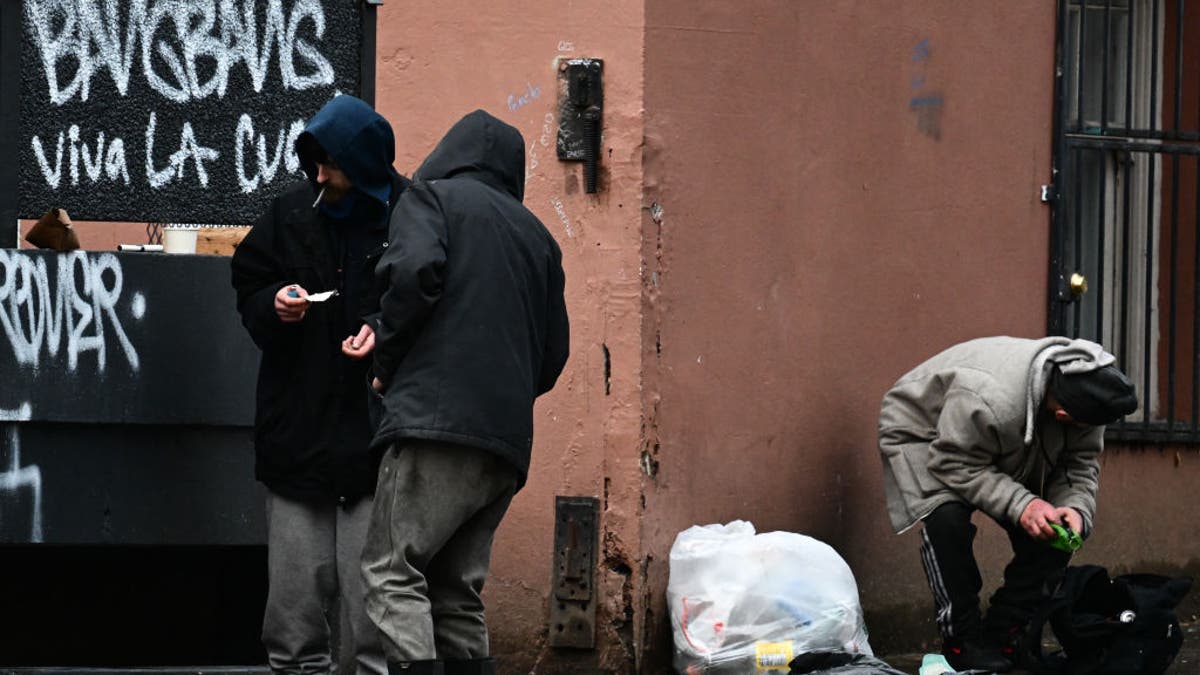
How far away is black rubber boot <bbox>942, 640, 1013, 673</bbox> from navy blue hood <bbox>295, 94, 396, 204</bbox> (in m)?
2.50

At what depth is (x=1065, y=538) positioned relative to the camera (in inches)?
222

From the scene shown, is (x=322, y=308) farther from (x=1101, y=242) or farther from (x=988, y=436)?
(x=1101, y=242)

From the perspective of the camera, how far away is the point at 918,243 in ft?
21.3

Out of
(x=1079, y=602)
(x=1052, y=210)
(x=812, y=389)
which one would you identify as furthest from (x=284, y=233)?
(x=1052, y=210)

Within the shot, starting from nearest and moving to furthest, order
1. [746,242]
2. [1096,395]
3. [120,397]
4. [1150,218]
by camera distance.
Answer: [120,397] < [1096,395] < [746,242] < [1150,218]

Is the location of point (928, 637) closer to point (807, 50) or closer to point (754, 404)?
point (754, 404)

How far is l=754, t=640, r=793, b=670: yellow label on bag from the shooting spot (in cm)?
552

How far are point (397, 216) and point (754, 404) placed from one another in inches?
84.9

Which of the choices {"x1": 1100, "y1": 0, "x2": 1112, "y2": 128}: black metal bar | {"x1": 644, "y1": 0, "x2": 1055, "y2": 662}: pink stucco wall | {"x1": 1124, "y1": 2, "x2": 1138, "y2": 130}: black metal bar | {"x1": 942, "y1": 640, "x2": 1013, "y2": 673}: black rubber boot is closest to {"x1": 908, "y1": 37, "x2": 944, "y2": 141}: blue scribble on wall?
{"x1": 644, "y1": 0, "x2": 1055, "y2": 662}: pink stucco wall

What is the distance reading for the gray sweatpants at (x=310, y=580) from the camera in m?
4.47

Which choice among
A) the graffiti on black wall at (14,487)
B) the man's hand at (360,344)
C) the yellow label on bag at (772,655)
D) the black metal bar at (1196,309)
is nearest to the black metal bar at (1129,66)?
the black metal bar at (1196,309)

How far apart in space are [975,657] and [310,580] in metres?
2.34

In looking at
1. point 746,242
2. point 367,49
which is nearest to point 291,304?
point 367,49

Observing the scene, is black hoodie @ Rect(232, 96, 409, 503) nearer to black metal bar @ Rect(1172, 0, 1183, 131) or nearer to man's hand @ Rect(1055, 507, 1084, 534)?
man's hand @ Rect(1055, 507, 1084, 534)
